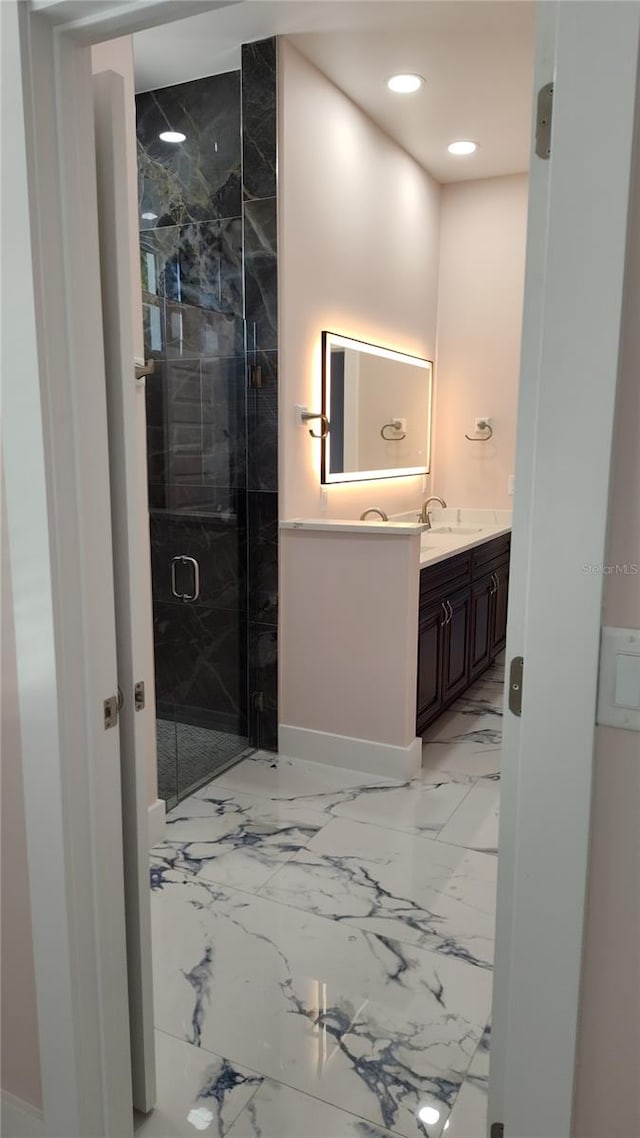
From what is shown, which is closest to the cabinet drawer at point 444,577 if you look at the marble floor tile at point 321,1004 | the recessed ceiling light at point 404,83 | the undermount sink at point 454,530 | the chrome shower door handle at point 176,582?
the undermount sink at point 454,530

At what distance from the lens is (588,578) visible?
95cm

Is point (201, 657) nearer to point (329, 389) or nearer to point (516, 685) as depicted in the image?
point (329, 389)

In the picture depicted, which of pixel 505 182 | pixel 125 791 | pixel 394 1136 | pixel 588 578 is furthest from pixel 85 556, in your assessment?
pixel 505 182

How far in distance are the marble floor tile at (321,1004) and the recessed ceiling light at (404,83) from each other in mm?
3314

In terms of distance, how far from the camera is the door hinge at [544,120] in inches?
37.4

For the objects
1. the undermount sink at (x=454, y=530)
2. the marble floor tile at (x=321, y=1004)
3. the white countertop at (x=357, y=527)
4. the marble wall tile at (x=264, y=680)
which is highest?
the white countertop at (x=357, y=527)

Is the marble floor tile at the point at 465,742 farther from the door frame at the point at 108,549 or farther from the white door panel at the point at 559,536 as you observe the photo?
the white door panel at the point at 559,536

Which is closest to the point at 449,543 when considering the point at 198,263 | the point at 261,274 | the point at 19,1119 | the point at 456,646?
the point at 456,646

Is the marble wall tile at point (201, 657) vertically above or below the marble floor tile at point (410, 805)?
above

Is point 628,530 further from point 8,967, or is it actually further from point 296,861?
point 296,861

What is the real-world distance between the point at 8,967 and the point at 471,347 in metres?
4.39

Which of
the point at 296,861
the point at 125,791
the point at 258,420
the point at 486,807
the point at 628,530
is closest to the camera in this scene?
the point at 628,530

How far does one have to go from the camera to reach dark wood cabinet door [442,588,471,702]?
3.78 metres

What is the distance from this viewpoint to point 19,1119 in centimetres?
155
